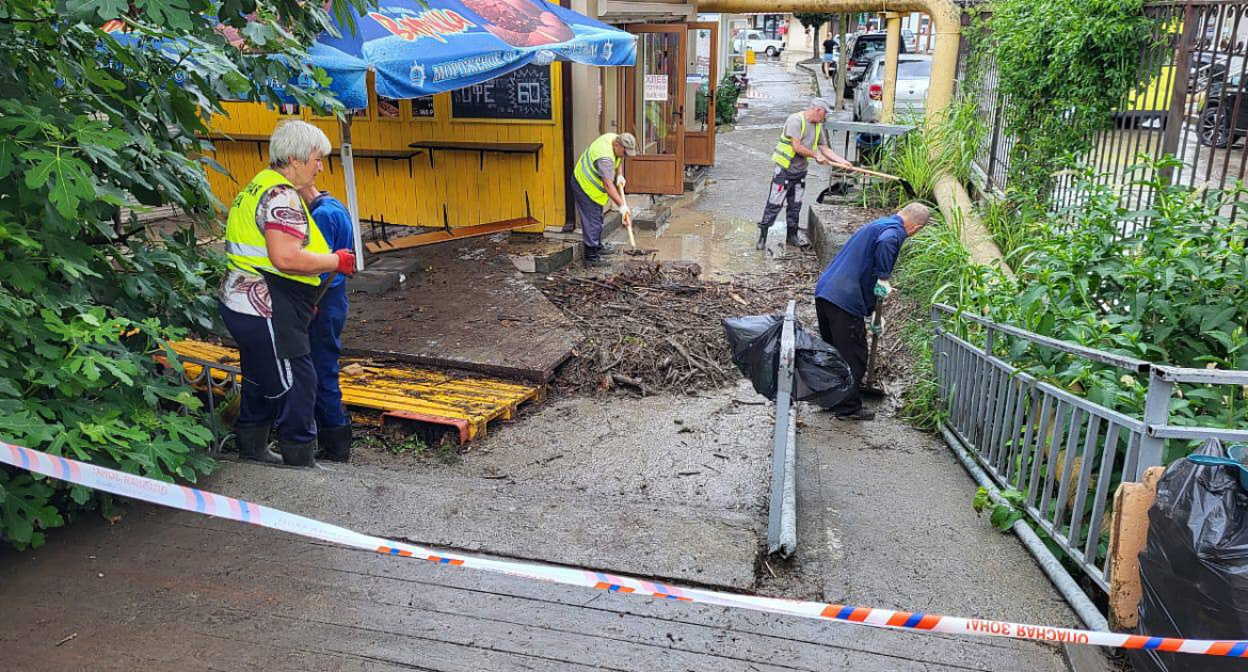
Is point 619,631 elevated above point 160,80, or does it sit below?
below

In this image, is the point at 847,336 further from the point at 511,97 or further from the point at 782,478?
the point at 511,97

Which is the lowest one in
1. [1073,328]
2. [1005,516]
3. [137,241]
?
[1005,516]

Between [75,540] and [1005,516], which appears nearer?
[75,540]

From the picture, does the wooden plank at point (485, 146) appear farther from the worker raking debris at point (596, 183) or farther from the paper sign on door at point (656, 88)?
the paper sign on door at point (656, 88)

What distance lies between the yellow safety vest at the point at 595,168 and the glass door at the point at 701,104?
3915 millimetres

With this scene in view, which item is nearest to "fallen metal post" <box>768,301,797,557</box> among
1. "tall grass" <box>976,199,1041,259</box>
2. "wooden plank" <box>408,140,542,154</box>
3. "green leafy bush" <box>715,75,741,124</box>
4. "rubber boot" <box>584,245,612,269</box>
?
"tall grass" <box>976,199,1041,259</box>

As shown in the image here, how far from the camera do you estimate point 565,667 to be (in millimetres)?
2627

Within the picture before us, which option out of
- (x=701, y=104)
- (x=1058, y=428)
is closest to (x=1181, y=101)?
(x=1058, y=428)

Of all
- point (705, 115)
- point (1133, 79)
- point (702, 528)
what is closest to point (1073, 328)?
point (702, 528)

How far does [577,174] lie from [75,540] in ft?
20.6

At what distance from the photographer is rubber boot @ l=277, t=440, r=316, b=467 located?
160 inches

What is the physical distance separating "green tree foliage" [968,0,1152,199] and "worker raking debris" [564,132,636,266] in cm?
367

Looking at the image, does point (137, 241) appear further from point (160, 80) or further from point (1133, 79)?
point (1133, 79)

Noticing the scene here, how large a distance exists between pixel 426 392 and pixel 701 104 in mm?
11344
